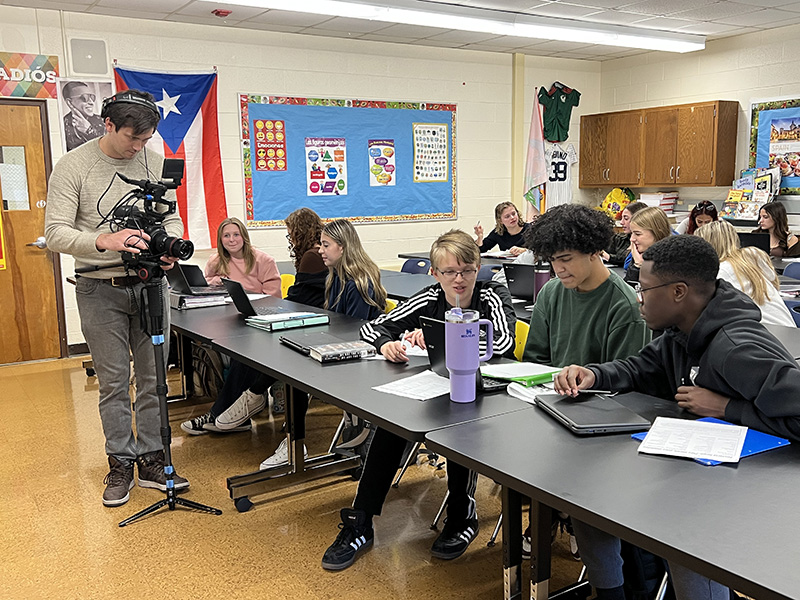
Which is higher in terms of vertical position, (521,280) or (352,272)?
(352,272)

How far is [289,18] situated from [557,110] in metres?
3.53

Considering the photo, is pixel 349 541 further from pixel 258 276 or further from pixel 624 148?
pixel 624 148

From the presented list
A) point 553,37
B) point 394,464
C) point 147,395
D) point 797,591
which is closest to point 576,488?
point 797,591

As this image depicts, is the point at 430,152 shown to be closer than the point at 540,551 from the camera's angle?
No

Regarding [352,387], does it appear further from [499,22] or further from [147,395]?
[499,22]

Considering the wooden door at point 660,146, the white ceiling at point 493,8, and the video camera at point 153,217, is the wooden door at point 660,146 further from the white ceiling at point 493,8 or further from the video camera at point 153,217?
the video camera at point 153,217

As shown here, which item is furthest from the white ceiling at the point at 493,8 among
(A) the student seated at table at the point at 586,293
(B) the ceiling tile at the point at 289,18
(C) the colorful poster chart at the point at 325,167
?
(A) the student seated at table at the point at 586,293

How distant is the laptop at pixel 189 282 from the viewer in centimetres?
407

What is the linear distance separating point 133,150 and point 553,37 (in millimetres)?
4793

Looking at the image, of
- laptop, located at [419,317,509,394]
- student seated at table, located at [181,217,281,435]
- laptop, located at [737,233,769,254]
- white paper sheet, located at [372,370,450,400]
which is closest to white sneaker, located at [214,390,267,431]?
student seated at table, located at [181,217,281,435]

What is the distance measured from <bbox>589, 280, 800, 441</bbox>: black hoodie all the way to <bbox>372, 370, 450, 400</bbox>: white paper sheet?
1.47 feet

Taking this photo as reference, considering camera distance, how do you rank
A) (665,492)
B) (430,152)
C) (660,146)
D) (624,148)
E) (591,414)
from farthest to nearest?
(624,148)
(660,146)
(430,152)
(591,414)
(665,492)

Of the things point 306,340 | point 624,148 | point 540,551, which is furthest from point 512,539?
point 624,148

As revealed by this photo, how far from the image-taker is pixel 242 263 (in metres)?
4.53
